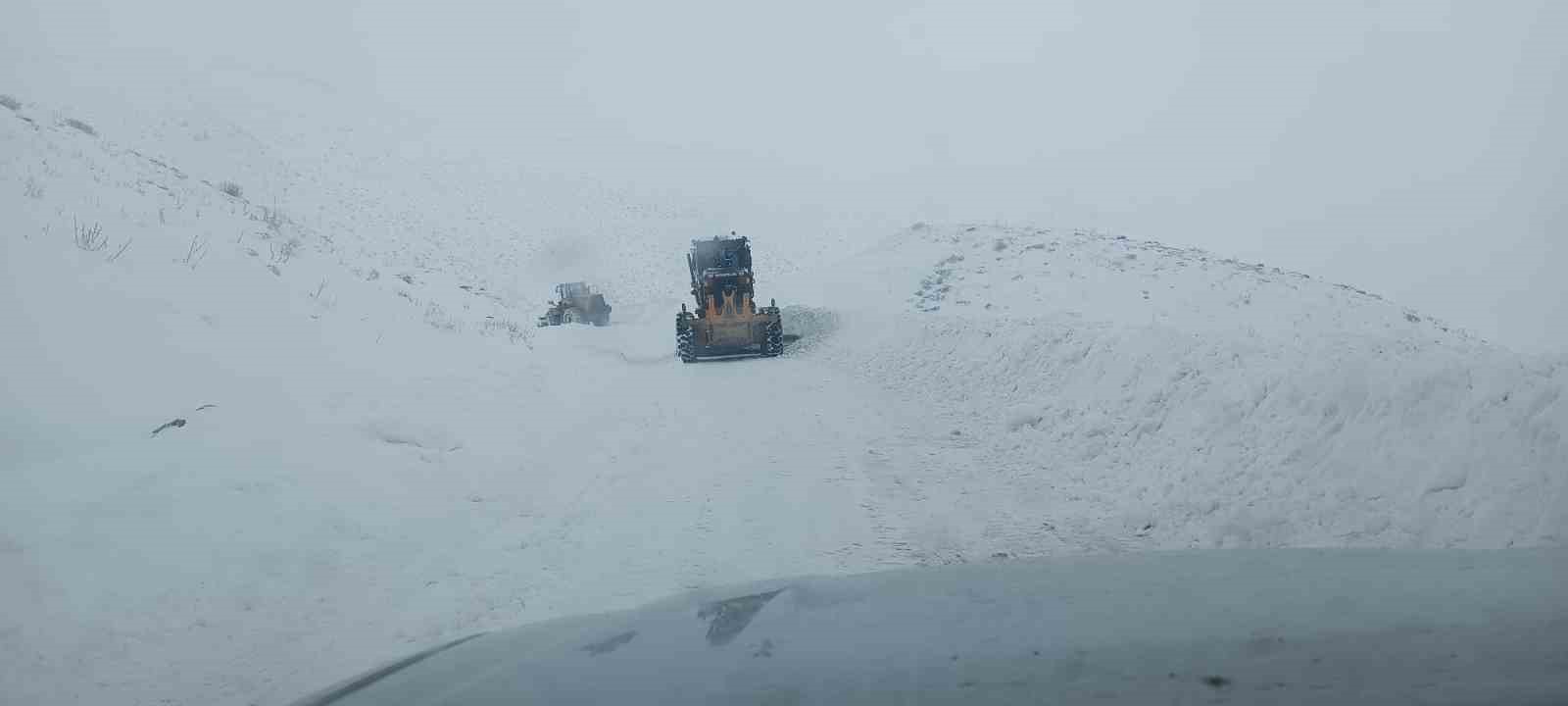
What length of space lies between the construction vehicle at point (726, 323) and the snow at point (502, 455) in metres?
4.91

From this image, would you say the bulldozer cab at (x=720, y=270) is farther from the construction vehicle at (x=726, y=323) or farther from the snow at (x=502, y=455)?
the snow at (x=502, y=455)

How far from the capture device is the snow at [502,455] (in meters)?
4.91

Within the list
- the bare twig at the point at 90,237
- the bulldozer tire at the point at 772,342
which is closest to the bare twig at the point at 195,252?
the bare twig at the point at 90,237

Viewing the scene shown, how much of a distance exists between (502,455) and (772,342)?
38.5 feet

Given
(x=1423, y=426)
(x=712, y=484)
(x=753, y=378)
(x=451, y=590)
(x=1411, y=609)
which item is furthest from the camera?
(x=753, y=378)

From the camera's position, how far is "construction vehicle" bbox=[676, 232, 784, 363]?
2006 cm

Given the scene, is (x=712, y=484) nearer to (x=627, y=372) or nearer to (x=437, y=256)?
(x=627, y=372)

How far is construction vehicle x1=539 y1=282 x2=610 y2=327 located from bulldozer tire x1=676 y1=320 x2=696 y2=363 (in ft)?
42.6

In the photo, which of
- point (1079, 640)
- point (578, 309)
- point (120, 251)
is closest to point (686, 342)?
point (120, 251)

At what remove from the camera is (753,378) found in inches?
610

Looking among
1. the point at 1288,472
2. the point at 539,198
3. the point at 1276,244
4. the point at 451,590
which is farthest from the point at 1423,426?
the point at 539,198

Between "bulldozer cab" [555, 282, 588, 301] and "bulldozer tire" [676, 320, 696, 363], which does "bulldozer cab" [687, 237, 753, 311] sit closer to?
"bulldozer tire" [676, 320, 696, 363]

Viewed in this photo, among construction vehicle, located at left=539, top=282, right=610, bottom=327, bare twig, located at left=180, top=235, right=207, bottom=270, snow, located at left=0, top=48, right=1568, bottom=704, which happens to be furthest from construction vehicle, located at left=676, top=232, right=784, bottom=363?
construction vehicle, located at left=539, top=282, right=610, bottom=327

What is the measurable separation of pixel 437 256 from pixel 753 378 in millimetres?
35522
